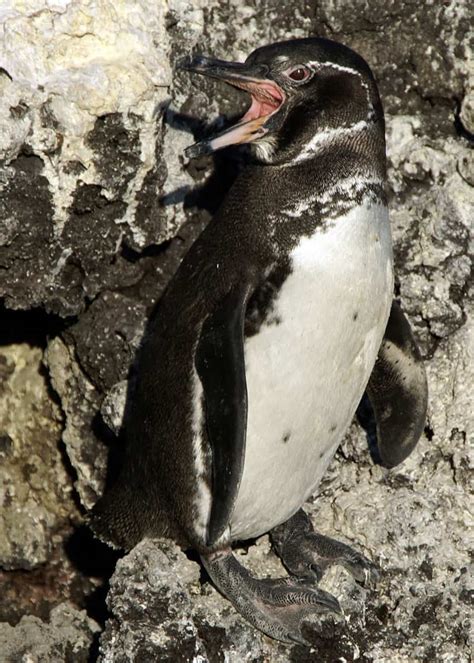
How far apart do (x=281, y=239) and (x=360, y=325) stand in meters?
0.31

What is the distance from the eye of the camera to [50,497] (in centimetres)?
442

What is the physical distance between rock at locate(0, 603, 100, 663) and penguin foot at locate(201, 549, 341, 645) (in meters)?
0.76

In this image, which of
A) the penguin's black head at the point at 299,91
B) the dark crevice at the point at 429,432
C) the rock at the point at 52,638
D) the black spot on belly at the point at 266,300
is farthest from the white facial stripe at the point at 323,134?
the rock at the point at 52,638

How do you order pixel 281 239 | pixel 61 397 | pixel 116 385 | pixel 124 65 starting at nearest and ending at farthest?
1. pixel 281 239
2. pixel 124 65
3. pixel 116 385
4. pixel 61 397

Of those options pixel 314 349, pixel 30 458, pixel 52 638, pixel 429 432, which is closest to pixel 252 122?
pixel 314 349

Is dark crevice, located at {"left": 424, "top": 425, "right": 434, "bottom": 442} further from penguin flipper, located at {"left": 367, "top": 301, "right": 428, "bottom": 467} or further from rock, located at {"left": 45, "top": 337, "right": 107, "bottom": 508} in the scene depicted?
rock, located at {"left": 45, "top": 337, "right": 107, "bottom": 508}

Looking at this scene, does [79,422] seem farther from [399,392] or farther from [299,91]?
[299,91]

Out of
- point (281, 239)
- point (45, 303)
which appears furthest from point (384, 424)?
point (45, 303)

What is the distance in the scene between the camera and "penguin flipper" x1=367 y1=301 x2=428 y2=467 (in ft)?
12.3

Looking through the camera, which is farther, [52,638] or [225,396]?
[52,638]

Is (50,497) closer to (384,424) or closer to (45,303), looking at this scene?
(45,303)

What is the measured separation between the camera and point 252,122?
3.33 m

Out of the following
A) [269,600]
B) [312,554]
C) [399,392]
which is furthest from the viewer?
[399,392]

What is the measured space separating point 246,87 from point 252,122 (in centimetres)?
10
